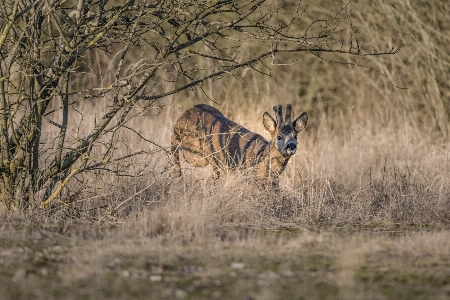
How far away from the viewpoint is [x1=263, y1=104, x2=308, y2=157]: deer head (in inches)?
384

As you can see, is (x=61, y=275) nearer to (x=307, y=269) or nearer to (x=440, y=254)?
(x=307, y=269)

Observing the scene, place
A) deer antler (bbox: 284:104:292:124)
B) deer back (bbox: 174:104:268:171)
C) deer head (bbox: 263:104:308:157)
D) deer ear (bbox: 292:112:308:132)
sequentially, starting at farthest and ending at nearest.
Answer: deer back (bbox: 174:104:268:171)
deer ear (bbox: 292:112:308:132)
deer antler (bbox: 284:104:292:124)
deer head (bbox: 263:104:308:157)

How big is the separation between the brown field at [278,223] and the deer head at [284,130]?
0.46m

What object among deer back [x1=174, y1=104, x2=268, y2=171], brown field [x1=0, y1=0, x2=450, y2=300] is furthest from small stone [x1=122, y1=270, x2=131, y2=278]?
deer back [x1=174, y1=104, x2=268, y2=171]

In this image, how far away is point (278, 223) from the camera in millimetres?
7703

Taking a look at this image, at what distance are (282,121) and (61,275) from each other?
5.50 m

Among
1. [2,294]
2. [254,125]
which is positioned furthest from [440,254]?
[254,125]

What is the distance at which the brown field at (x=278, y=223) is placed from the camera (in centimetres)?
494

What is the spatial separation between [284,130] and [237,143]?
2.78 ft

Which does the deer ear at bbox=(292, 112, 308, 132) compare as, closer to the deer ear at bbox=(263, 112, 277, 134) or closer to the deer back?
the deer ear at bbox=(263, 112, 277, 134)

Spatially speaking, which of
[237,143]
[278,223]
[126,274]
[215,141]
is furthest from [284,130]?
[126,274]

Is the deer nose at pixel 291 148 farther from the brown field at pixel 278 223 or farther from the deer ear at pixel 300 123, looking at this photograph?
the deer ear at pixel 300 123

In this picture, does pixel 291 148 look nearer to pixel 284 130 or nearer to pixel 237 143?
pixel 284 130

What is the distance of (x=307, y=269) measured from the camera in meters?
5.43
